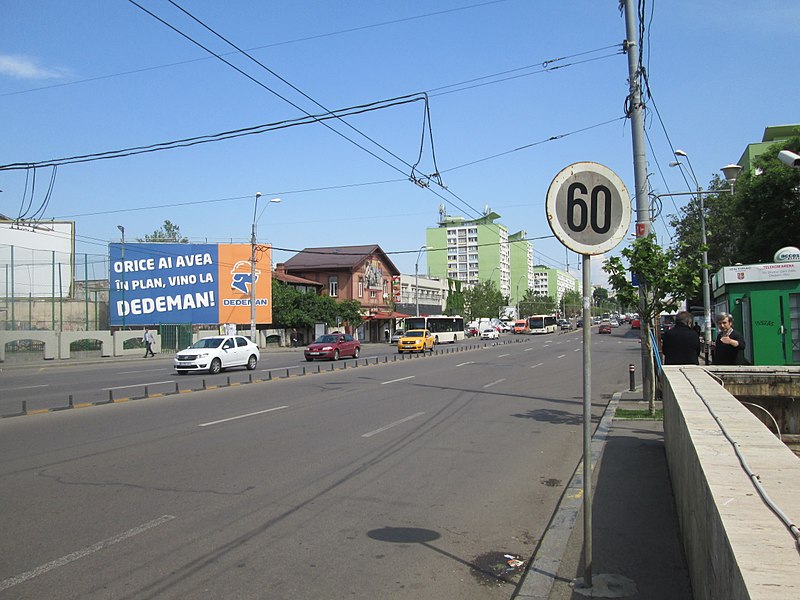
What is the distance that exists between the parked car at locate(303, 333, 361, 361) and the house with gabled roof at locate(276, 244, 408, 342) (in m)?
35.7

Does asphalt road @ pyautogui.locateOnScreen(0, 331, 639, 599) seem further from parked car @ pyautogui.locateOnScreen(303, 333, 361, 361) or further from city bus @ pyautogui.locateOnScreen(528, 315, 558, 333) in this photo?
city bus @ pyautogui.locateOnScreen(528, 315, 558, 333)

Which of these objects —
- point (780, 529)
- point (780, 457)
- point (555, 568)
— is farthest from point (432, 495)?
point (780, 529)

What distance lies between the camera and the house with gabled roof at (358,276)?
77812 mm

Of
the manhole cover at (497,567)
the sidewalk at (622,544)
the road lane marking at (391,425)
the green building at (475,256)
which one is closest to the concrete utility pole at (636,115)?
the road lane marking at (391,425)

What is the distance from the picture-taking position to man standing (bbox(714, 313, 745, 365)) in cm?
1106

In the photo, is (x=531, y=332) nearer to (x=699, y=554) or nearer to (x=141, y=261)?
(x=141, y=261)

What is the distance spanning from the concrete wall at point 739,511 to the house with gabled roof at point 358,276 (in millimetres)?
70911

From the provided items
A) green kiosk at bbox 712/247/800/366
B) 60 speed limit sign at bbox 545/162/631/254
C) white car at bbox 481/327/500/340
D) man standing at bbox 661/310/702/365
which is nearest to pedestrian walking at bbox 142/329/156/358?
green kiosk at bbox 712/247/800/366

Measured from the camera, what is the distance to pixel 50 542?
231 inches

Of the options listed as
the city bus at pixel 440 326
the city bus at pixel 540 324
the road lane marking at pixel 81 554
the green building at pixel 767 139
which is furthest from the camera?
the city bus at pixel 540 324

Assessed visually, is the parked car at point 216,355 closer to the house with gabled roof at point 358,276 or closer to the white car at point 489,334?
the house with gabled roof at point 358,276

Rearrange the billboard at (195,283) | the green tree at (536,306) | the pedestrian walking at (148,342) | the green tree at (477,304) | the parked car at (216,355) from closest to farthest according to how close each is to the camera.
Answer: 1. the parked car at (216,355)
2. the pedestrian walking at (148,342)
3. the billboard at (195,283)
4. the green tree at (477,304)
5. the green tree at (536,306)

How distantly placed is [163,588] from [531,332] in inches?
3731

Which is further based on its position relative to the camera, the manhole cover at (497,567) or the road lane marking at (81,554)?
the manhole cover at (497,567)
